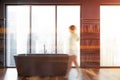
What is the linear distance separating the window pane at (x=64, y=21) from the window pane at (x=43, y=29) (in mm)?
254

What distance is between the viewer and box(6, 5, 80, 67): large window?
38.1ft

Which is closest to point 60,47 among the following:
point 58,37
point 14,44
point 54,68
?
point 58,37

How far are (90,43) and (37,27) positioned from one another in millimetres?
2321

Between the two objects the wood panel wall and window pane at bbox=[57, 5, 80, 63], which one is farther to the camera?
window pane at bbox=[57, 5, 80, 63]

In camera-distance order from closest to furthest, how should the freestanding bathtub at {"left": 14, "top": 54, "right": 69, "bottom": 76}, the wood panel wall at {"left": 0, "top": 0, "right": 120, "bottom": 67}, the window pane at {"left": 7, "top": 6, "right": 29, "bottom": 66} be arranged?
the freestanding bathtub at {"left": 14, "top": 54, "right": 69, "bottom": 76}, the wood panel wall at {"left": 0, "top": 0, "right": 120, "bottom": 67}, the window pane at {"left": 7, "top": 6, "right": 29, "bottom": 66}

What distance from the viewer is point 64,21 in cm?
1171

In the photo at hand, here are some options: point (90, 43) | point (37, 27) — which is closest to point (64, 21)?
point (37, 27)

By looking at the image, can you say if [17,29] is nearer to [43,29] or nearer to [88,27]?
[43,29]

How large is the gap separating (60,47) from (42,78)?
3545mm

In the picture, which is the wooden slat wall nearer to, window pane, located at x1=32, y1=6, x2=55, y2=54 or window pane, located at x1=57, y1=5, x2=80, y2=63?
window pane, located at x1=57, y1=5, x2=80, y2=63

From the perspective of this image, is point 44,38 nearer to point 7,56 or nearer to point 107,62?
point 7,56

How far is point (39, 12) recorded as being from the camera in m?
11.7

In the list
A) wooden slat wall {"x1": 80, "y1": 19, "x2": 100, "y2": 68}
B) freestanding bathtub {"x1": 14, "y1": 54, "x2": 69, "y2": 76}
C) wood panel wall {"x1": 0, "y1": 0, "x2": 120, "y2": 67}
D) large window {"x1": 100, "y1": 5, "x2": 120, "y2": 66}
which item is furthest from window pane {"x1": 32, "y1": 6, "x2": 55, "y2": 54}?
freestanding bathtub {"x1": 14, "y1": 54, "x2": 69, "y2": 76}

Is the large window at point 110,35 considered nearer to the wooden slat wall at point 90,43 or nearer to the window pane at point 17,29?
the wooden slat wall at point 90,43
